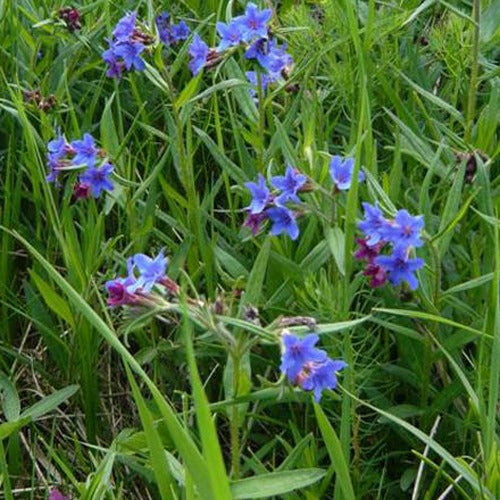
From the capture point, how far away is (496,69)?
2.79 m

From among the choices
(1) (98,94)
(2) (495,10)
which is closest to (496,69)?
(2) (495,10)

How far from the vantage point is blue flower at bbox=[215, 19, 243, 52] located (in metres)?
2.63

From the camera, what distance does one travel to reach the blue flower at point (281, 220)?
89.7 inches

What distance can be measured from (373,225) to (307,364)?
0.41 m

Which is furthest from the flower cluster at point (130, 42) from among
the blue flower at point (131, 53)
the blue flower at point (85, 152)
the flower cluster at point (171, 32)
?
the flower cluster at point (171, 32)

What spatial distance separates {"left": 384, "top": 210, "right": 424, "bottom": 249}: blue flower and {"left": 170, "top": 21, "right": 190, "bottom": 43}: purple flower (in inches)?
52.9

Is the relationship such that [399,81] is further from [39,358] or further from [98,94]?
[39,358]

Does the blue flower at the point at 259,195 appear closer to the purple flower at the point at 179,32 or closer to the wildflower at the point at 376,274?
the wildflower at the point at 376,274

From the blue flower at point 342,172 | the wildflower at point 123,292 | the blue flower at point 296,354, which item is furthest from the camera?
the blue flower at point 342,172

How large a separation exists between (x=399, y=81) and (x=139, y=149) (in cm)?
73

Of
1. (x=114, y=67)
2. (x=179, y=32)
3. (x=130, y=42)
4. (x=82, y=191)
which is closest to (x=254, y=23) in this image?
(x=130, y=42)

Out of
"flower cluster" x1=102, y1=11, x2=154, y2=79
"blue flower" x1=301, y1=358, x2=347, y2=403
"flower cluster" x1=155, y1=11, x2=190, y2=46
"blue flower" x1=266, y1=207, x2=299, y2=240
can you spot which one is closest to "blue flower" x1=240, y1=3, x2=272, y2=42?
"flower cluster" x1=102, y1=11, x2=154, y2=79

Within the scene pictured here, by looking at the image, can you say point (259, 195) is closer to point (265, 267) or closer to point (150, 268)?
point (265, 267)

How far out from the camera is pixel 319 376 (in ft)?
6.14
